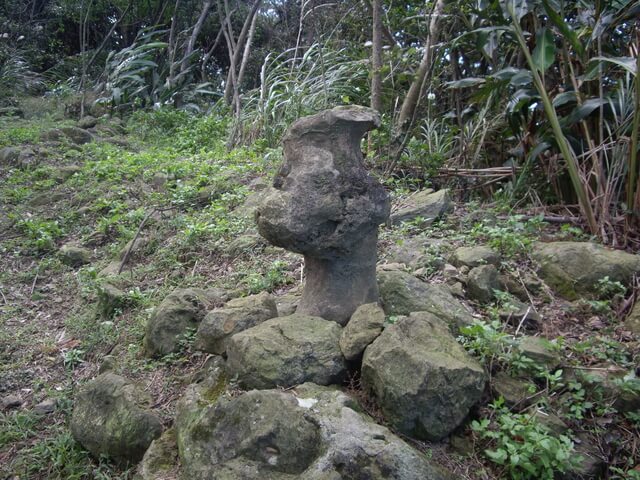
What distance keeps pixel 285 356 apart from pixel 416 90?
369cm

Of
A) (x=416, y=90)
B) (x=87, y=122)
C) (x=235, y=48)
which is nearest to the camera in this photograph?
(x=416, y=90)

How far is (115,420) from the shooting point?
2428 millimetres

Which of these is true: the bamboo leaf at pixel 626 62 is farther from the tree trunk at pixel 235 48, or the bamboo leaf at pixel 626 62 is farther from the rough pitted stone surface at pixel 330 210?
the tree trunk at pixel 235 48

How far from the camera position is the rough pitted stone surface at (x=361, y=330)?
231 cm

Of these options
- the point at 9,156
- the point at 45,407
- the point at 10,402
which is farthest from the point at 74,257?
the point at 9,156

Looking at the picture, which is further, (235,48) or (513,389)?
(235,48)

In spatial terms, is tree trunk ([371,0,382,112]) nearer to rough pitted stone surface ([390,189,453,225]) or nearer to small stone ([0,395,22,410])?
rough pitted stone surface ([390,189,453,225])

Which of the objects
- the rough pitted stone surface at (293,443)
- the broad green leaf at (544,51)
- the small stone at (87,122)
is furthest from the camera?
the small stone at (87,122)

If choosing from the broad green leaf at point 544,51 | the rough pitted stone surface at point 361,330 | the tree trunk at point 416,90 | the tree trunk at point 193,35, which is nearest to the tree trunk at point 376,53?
the tree trunk at point 416,90

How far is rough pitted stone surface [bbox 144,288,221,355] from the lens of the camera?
3002mm

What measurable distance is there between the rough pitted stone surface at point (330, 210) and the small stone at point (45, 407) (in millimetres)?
1351

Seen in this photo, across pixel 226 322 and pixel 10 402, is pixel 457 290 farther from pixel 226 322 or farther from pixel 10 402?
pixel 10 402

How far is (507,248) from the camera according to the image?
11.3ft

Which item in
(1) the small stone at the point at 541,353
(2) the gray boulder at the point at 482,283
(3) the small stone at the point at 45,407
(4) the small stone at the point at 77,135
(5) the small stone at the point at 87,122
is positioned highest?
(1) the small stone at the point at 541,353
